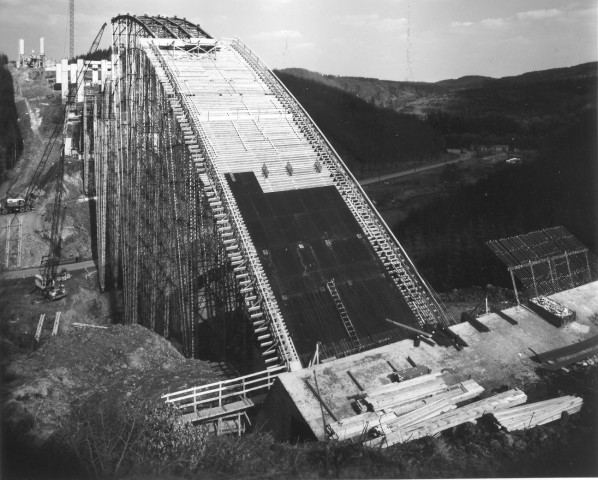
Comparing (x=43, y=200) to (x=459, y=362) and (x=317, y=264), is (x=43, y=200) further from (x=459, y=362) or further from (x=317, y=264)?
(x=459, y=362)

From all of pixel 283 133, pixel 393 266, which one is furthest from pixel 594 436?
pixel 283 133

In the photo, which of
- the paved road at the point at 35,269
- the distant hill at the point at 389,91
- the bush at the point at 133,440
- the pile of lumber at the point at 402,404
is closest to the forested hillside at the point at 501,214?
the pile of lumber at the point at 402,404

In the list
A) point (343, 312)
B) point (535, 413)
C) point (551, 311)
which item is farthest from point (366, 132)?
point (535, 413)

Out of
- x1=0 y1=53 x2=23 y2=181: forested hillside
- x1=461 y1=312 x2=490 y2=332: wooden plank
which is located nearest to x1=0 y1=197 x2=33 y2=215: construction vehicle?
x1=0 y1=53 x2=23 y2=181: forested hillside

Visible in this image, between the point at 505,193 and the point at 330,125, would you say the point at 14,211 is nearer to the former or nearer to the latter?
the point at 505,193

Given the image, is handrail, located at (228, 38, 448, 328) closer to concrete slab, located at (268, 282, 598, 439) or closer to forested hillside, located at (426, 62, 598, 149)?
concrete slab, located at (268, 282, 598, 439)
